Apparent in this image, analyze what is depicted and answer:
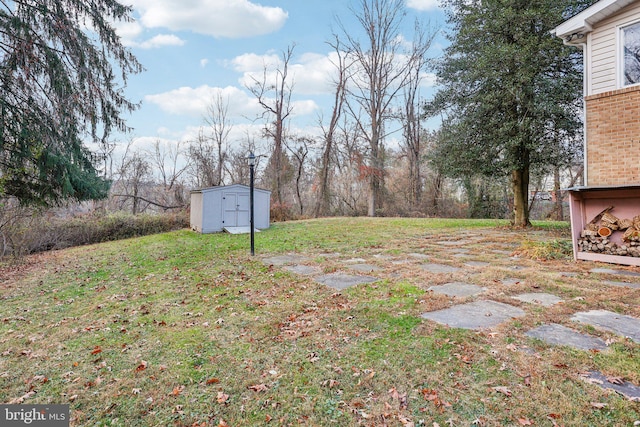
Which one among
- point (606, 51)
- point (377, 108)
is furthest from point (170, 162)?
point (606, 51)

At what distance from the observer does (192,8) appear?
10.2m

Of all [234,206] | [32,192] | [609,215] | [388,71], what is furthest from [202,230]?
[388,71]

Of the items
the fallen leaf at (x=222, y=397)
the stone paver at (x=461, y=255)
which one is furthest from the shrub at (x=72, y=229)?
the stone paver at (x=461, y=255)

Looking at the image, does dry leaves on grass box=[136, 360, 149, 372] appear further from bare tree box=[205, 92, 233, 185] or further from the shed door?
bare tree box=[205, 92, 233, 185]

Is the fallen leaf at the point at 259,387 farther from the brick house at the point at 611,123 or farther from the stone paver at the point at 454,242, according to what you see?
the stone paver at the point at 454,242

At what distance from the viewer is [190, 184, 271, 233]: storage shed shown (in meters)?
12.9

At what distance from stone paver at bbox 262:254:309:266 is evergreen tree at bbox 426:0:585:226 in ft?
20.6

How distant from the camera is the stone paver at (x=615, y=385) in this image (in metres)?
1.92

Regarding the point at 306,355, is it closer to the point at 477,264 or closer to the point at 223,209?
the point at 477,264

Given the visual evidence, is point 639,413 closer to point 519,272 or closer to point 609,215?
point 519,272

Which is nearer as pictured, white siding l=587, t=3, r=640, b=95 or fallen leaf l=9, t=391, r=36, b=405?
fallen leaf l=9, t=391, r=36, b=405

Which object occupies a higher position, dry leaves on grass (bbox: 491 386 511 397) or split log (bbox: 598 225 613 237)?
split log (bbox: 598 225 613 237)

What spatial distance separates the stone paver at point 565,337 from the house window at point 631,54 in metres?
5.42

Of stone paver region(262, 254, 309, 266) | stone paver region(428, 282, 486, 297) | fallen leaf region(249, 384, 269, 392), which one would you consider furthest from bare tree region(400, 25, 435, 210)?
fallen leaf region(249, 384, 269, 392)
